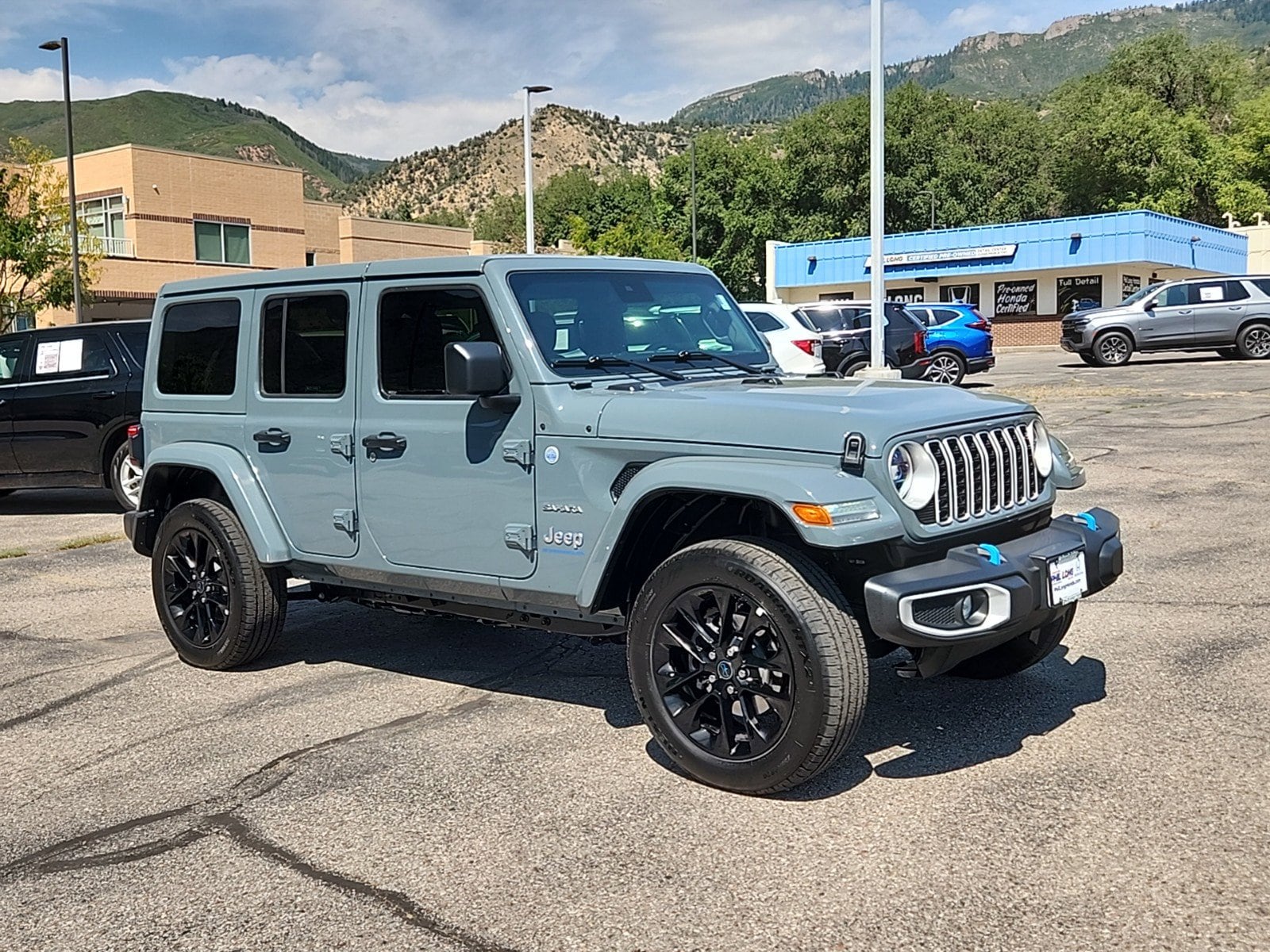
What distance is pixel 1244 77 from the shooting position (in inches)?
2987

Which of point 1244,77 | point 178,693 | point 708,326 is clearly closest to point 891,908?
point 708,326

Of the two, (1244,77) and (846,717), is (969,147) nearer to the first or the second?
(1244,77)

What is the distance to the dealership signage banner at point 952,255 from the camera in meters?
47.4

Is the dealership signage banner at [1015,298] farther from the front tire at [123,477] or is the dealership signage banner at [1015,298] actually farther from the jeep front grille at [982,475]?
the jeep front grille at [982,475]

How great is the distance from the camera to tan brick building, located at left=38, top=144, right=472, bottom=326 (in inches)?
1626

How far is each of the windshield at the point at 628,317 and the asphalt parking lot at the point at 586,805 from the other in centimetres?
153

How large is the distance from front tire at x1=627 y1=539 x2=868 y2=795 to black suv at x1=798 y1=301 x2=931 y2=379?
17.0 meters

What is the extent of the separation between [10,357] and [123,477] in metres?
1.70

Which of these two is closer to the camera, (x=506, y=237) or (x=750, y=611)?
(x=750, y=611)

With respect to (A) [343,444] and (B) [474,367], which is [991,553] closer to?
(B) [474,367]

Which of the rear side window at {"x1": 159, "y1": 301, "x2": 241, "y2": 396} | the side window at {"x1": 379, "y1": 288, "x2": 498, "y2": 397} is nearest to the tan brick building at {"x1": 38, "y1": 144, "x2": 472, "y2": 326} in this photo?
the rear side window at {"x1": 159, "y1": 301, "x2": 241, "y2": 396}

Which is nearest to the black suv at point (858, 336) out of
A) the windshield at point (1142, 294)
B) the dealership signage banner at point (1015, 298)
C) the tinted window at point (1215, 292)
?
the windshield at point (1142, 294)

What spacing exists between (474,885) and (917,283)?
49.7 metres

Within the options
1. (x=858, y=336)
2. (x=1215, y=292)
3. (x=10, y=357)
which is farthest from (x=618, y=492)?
(x=1215, y=292)
